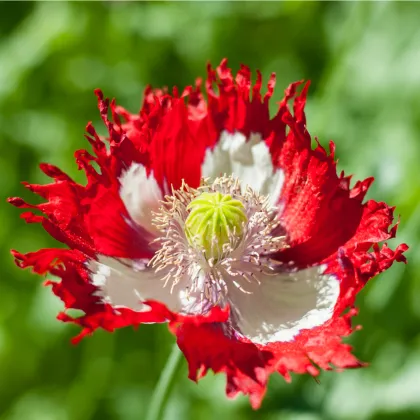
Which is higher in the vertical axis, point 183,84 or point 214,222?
point 183,84

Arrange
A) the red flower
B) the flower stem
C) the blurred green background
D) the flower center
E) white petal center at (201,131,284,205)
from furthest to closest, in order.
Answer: the blurred green background → white petal center at (201,131,284,205) → the flower center → the flower stem → the red flower

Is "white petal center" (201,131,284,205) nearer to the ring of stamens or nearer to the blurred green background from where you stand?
the ring of stamens

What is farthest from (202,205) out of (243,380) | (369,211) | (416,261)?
(416,261)


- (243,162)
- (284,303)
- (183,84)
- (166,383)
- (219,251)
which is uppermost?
(183,84)

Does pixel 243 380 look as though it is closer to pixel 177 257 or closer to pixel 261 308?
pixel 261 308

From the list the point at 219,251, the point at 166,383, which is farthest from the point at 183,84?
the point at 166,383

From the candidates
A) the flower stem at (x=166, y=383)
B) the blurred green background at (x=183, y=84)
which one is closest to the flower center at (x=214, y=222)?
the flower stem at (x=166, y=383)

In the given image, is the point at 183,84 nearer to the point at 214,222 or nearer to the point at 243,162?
the point at 243,162

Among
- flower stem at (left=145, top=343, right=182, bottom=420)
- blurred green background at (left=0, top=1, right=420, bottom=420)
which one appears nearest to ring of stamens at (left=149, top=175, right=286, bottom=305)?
flower stem at (left=145, top=343, right=182, bottom=420)
